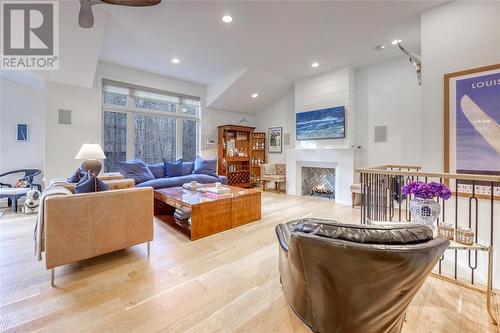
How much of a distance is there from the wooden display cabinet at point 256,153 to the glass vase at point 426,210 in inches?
227

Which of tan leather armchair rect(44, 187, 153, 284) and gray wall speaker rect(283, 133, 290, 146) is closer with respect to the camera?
tan leather armchair rect(44, 187, 153, 284)

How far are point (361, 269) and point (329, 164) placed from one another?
15.8 ft

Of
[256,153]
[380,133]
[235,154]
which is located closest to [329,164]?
[380,133]

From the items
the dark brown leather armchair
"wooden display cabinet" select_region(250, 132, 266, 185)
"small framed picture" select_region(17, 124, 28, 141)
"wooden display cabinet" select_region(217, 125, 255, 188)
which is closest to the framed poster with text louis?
the dark brown leather armchair

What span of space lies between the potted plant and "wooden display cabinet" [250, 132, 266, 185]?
18.9 ft

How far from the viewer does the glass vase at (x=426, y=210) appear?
1.78 metres

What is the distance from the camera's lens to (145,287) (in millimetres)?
1959

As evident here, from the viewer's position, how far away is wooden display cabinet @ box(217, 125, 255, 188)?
22.5 ft

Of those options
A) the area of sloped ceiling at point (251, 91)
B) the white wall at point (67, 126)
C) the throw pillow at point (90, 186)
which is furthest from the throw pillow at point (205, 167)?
the throw pillow at point (90, 186)

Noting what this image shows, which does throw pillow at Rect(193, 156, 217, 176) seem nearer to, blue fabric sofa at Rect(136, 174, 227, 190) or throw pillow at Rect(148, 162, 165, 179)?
blue fabric sofa at Rect(136, 174, 227, 190)

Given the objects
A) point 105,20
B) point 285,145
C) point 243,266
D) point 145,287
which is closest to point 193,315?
point 145,287

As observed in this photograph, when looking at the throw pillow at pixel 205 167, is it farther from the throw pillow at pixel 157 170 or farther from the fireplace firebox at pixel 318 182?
the fireplace firebox at pixel 318 182

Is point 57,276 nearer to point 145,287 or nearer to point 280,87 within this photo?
point 145,287

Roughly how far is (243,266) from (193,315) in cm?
78
